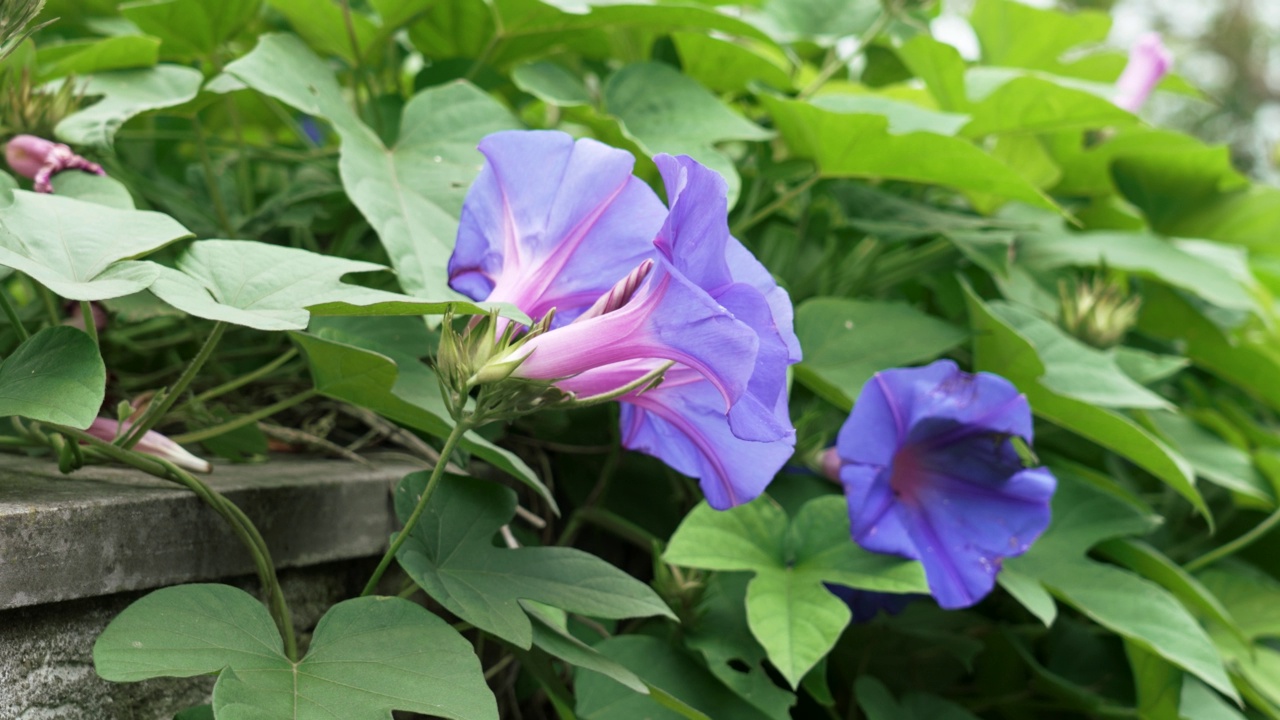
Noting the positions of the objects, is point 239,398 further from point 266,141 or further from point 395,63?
point 266,141

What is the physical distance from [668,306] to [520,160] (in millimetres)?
188

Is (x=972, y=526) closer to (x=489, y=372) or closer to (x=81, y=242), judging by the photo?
(x=489, y=372)

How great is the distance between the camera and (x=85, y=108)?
0.91 meters

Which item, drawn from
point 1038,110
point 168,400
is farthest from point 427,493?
point 1038,110

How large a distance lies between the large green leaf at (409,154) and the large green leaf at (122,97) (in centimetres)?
9

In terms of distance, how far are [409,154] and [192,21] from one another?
35 centimetres

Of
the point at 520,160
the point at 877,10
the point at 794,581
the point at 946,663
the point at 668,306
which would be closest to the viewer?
the point at 668,306

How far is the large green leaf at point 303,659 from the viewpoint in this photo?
1.71 ft

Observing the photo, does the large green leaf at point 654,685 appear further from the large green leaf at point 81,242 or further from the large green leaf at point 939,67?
the large green leaf at point 939,67

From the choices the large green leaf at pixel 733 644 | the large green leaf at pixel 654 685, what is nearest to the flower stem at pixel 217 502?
the large green leaf at pixel 654 685

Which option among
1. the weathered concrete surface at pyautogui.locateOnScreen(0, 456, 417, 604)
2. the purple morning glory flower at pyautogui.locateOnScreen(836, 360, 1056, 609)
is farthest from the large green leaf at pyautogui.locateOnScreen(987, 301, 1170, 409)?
the weathered concrete surface at pyautogui.locateOnScreen(0, 456, 417, 604)

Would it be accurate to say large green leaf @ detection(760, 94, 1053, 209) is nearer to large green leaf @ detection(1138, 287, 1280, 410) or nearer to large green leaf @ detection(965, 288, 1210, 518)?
large green leaf @ detection(965, 288, 1210, 518)

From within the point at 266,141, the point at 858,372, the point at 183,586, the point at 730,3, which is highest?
the point at 730,3

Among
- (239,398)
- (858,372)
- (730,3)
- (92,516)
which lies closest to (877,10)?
(730,3)
